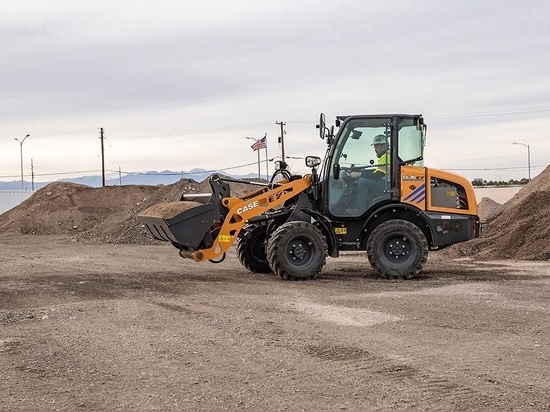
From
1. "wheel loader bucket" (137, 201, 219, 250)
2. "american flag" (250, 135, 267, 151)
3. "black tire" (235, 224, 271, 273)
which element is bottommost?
"black tire" (235, 224, 271, 273)

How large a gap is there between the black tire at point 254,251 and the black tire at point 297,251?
54.9 inches

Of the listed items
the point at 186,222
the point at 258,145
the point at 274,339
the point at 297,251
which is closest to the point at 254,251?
the point at 297,251

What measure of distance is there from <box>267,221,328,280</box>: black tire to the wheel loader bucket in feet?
3.88

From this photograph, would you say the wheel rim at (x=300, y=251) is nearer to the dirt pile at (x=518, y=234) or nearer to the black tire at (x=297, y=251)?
the black tire at (x=297, y=251)

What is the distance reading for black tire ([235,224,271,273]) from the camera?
15.1 meters

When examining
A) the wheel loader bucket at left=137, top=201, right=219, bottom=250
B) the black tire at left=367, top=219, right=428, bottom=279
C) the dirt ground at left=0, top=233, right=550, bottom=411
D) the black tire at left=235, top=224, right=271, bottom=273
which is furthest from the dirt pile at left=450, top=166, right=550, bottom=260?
the wheel loader bucket at left=137, top=201, right=219, bottom=250

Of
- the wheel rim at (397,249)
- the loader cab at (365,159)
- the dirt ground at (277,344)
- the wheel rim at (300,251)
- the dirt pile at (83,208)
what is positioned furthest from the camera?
the dirt pile at (83,208)

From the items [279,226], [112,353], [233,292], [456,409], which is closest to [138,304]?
[233,292]

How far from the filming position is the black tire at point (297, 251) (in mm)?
13516

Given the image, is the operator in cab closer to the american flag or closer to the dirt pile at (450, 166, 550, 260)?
the dirt pile at (450, 166, 550, 260)

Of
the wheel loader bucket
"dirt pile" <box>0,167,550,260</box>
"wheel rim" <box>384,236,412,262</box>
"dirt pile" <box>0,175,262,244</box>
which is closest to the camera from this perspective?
the wheel loader bucket

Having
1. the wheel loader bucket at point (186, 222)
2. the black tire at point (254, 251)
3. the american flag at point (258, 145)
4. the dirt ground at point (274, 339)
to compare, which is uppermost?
the american flag at point (258, 145)

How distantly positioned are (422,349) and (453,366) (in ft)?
2.46

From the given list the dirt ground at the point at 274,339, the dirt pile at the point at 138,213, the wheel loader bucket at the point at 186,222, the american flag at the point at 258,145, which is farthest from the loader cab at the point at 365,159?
the american flag at the point at 258,145
